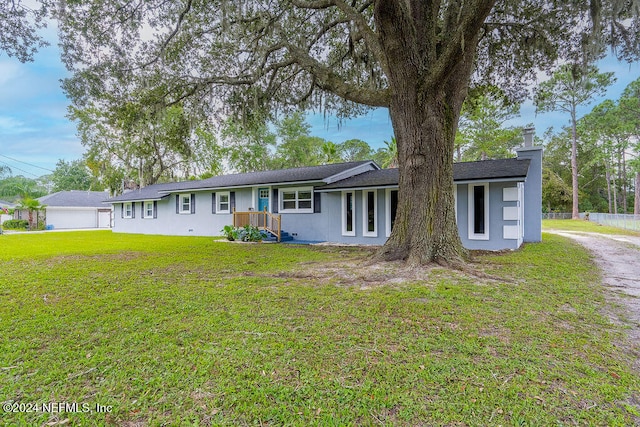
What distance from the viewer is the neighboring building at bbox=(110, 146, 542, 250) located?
31.3 feet

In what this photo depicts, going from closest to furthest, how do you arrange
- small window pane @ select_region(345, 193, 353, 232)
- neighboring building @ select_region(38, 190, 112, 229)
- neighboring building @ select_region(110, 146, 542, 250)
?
neighboring building @ select_region(110, 146, 542, 250) < small window pane @ select_region(345, 193, 353, 232) < neighboring building @ select_region(38, 190, 112, 229)

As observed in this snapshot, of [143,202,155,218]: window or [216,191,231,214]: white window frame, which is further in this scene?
[143,202,155,218]: window

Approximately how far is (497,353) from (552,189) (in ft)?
134

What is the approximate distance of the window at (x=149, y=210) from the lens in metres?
19.3

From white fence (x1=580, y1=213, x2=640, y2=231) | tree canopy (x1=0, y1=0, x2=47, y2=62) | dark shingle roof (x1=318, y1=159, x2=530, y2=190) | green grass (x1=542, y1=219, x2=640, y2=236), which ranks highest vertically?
tree canopy (x1=0, y1=0, x2=47, y2=62)

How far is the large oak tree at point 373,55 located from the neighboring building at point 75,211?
22.6 m

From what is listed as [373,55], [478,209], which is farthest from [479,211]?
[373,55]

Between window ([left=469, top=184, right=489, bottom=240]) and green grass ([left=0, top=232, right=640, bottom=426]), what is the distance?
4581mm

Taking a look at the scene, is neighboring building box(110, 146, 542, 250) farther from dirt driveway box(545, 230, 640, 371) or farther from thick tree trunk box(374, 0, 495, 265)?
thick tree trunk box(374, 0, 495, 265)

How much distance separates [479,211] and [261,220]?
8.56 m

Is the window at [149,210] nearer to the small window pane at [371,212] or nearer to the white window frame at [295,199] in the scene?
the white window frame at [295,199]

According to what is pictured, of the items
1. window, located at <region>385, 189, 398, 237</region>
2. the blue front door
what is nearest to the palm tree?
the blue front door

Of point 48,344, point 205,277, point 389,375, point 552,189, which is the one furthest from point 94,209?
point 552,189

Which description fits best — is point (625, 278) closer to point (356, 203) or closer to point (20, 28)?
point (356, 203)
